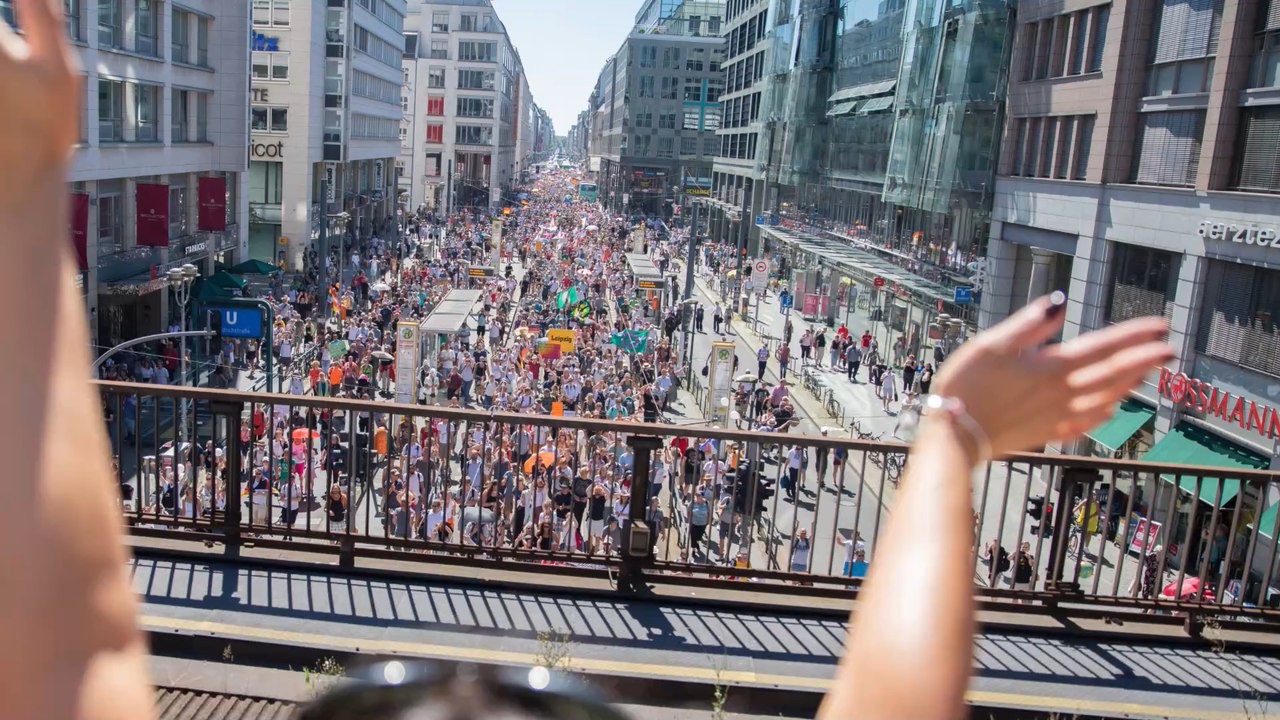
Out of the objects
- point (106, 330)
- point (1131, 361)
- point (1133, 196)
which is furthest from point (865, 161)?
point (1131, 361)

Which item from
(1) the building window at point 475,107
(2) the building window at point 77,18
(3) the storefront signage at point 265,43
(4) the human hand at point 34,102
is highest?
(1) the building window at point 475,107

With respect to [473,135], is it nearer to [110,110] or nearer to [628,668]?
[110,110]

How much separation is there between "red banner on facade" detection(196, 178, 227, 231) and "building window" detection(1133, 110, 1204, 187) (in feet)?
104

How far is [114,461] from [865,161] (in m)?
48.8

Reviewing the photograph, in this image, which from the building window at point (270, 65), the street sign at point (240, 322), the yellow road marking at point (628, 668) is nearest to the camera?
the yellow road marking at point (628, 668)

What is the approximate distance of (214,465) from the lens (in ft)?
24.3

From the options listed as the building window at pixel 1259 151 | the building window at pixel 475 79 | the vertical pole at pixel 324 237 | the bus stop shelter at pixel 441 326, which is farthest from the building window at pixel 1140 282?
the building window at pixel 475 79

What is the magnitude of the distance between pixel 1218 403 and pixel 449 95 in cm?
12317

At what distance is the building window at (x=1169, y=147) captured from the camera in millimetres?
26344

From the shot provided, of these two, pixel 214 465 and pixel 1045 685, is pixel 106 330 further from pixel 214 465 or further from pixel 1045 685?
pixel 1045 685

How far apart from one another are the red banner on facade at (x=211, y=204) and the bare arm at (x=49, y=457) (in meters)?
42.6

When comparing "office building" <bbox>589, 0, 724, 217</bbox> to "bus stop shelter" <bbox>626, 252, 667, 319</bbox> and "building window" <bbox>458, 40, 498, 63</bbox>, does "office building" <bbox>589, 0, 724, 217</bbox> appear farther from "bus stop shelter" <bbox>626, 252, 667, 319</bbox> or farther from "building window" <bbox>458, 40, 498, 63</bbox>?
"bus stop shelter" <bbox>626, 252, 667, 319</bbox>

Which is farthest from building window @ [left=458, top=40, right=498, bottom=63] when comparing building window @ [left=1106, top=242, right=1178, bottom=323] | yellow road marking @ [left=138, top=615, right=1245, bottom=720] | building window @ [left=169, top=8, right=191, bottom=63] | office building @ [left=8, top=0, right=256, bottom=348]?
Answer: yellow road marking @ [left=138, top=615, right=1245, bottom=720]

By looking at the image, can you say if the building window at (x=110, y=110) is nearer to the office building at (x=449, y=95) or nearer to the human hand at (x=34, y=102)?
A: the human hand at (x=34, y=102)
